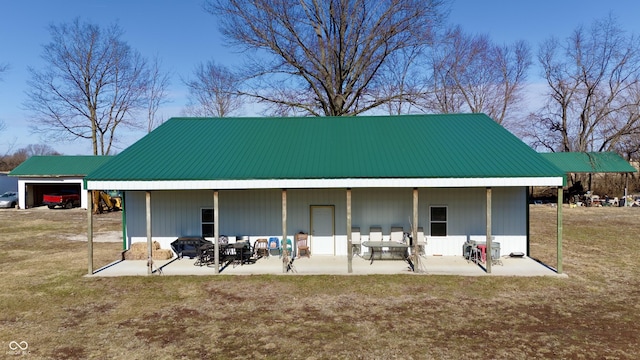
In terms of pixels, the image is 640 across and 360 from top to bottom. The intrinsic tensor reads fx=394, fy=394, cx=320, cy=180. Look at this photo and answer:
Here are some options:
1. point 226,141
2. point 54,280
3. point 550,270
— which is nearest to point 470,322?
point 550,270

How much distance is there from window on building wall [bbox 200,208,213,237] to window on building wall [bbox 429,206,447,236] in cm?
868

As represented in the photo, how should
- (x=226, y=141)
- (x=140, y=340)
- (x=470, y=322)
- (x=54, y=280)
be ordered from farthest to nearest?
(x=226, y=141) → (x=54, y=280) → (x=470, y=322) → (x=140, y=340)

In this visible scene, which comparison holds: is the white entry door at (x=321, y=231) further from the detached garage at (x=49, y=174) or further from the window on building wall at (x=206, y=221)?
the detached garage at (x=49, y=174)

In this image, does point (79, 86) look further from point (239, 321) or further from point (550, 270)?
point (550, 270)

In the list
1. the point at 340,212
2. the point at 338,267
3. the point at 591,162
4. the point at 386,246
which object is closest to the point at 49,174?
the point at 340,212

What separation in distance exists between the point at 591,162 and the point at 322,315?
123 ft

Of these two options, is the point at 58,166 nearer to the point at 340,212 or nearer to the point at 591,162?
the point at 340,212

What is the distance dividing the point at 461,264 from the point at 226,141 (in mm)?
10109

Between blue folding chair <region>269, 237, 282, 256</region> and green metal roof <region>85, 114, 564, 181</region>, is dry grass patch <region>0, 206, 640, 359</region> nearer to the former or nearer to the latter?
blue folding chair <region>269, 237, 282, 256</region>

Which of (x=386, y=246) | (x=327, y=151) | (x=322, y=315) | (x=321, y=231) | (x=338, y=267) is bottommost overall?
(x=322, y=315)

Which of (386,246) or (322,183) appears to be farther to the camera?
(386,246)

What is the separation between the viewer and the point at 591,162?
36688mm

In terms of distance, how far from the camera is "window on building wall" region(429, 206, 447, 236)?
15375mm

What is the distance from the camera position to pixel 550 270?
1309 centimetres
